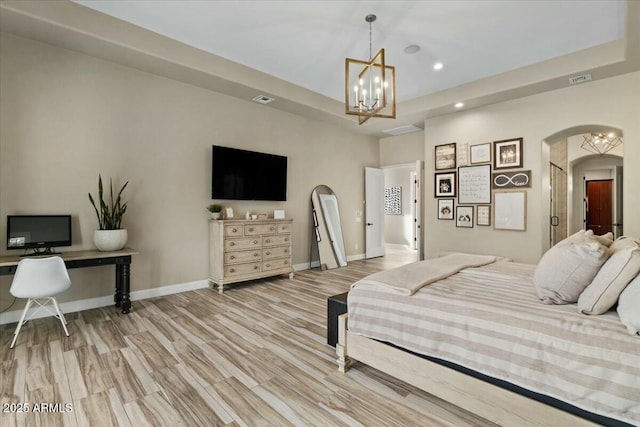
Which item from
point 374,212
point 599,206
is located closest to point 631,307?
point 374,212

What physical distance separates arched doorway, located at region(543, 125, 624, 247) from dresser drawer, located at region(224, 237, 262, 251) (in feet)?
19.2

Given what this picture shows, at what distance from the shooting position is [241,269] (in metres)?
4.50

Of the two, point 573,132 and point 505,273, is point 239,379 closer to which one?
point 505,273

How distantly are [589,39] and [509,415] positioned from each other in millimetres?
4451

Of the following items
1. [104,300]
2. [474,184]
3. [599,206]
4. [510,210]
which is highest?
[474,184]

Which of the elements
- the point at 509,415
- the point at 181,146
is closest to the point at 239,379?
the point at 509,415

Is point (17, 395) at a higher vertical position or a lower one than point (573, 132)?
lower

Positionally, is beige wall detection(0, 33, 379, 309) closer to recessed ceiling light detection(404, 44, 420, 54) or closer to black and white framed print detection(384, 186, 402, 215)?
recessed ceiling light detection(404, 44, 420, 54)

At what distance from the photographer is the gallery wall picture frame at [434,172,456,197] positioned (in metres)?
5.52

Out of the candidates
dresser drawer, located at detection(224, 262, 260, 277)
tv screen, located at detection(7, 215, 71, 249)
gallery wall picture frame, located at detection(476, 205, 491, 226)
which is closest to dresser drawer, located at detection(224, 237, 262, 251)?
dresser drawer, located at detection(224, 262, 260, 277)

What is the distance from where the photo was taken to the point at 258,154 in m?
5.07

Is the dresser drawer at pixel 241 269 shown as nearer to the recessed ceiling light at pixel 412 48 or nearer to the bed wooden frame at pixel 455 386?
the bed wooden frame at pixel 455 386

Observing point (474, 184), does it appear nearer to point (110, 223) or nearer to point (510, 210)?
point (510, 210)

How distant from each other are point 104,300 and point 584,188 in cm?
1082
